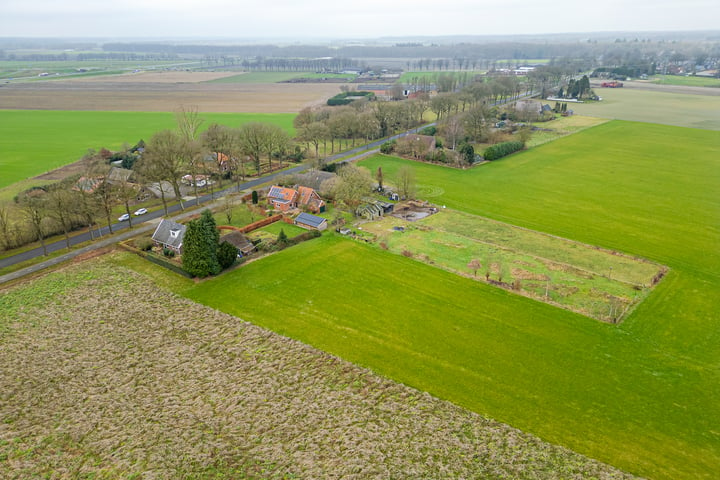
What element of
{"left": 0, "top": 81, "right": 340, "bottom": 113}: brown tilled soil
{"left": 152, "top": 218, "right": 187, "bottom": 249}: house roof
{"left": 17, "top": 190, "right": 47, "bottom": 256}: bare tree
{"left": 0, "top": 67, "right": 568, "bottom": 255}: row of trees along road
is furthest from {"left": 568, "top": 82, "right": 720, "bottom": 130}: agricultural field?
{"left": 17, "top": 190, "right": 47, "bottom": 256}: bare tree

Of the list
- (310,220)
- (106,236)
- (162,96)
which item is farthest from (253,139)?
(162,96)

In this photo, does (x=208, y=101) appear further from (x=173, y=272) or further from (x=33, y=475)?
(x=33, y=475)

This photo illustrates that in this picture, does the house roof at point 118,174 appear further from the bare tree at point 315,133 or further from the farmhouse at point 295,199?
the bare tree at point 315,133

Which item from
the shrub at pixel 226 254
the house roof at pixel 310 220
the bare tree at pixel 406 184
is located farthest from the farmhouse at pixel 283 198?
the shrub at pixel 226 254

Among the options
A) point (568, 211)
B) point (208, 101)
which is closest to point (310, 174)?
point (568, 211)

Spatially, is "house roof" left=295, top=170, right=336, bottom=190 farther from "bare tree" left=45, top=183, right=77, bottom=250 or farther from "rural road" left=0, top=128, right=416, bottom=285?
"bare tree" left=45, top=183, right=77, bottom=250
